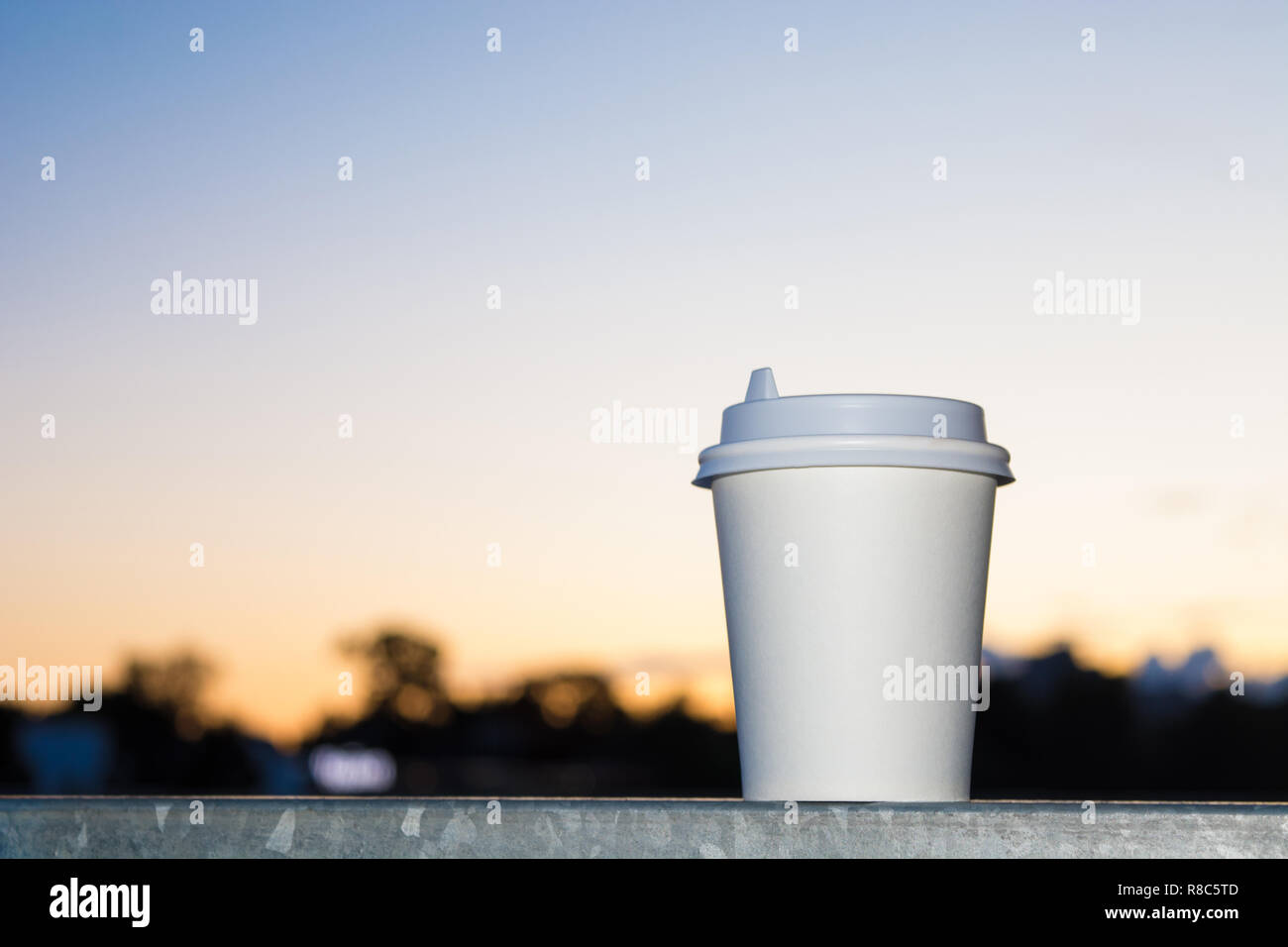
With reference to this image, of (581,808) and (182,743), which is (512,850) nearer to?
(581,808)

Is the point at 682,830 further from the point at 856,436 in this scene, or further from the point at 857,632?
the point at 856,436

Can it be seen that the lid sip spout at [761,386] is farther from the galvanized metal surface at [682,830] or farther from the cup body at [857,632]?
the galvanized metal surface at [682,830]

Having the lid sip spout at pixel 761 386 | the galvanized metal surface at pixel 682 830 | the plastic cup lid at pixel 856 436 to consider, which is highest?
the lid sip spout at pixel 761 386

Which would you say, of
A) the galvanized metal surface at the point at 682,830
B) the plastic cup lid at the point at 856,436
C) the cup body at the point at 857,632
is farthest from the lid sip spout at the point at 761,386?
the galvanized metal surface at the point at 682,830

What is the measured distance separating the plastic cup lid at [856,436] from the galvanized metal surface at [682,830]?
0.79 m

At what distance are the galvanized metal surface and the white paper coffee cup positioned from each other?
1.30 ft

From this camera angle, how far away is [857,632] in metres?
2.99

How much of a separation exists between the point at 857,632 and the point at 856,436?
0.43 m

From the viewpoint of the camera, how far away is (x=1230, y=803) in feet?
9.00

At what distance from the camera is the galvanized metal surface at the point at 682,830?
2549 mm

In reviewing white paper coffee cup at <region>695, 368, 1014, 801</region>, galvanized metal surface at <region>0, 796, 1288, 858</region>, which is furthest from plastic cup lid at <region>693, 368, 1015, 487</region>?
galvanized metal surface at <region>0, 796, 1288, 858</region>

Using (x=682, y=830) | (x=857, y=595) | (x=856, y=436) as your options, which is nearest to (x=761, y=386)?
(x=856, y=436)
